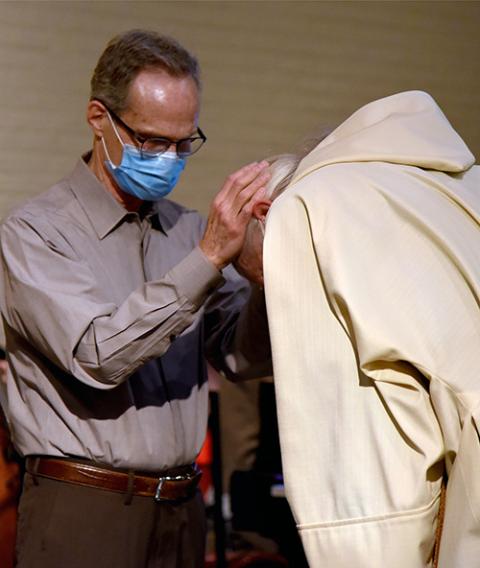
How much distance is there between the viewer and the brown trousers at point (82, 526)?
2.37 metres

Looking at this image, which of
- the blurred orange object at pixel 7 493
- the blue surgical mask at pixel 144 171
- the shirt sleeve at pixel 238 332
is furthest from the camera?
the blurred orange object at pixel 7 493

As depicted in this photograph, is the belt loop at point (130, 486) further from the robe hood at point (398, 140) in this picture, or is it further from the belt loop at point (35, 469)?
the robe hood at point (398, 140)

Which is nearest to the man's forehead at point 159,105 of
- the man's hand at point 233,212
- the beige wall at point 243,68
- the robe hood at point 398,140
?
the man's hand at point 233,212

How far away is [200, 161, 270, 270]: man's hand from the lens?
82.1 inches

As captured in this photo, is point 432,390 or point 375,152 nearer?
point 432,390

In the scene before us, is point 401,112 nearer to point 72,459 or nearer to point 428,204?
point 428,204

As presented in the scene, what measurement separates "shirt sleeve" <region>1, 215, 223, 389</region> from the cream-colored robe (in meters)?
0.60

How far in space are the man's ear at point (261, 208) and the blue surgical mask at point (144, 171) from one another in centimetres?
52

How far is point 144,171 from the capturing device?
2516 mm

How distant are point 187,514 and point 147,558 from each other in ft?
0.49

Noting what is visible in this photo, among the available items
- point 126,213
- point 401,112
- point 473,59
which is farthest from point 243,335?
point 473,59

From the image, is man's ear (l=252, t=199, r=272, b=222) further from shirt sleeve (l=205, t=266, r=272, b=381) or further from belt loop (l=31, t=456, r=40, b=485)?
belt loop (l=31, t=456, r=40, b=485)

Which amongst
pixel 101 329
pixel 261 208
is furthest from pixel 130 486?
pixel 261 208

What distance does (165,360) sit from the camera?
8.37ft
